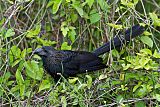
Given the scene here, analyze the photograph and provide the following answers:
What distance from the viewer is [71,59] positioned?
4250 millimetres

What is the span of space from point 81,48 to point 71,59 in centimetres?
51

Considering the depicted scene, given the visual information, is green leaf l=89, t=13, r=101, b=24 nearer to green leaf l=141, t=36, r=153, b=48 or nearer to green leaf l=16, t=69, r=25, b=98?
green leaf l=141, t=36, r=153, b=48

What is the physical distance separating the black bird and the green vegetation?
2.7 inches

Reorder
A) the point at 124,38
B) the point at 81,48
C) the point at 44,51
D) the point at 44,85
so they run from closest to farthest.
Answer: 1. the point at 44,85
2. the point at 124,38
3. the point at 44,51
4. the point at 81,48

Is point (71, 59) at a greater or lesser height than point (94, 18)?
lesser

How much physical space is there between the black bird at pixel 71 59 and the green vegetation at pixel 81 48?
0.07 meters

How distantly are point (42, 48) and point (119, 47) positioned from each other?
64cm

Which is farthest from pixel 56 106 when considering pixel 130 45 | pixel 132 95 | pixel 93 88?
pixel 130 45

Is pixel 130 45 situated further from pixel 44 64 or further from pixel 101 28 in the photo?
pixel 44 64

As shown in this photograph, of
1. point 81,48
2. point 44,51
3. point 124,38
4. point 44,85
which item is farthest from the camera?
point 81,48

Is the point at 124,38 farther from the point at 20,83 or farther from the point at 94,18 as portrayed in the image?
the point at 20,83

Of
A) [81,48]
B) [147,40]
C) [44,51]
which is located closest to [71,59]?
[44,51]

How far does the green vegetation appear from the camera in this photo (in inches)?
146

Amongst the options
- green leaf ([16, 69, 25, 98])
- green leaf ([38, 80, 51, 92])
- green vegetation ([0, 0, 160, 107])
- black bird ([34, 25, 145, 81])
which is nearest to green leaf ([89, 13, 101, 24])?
green vegetation ([0, 0, 160, 107])
